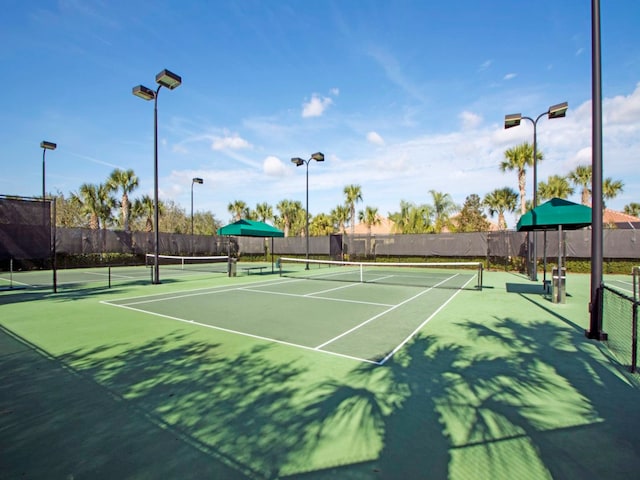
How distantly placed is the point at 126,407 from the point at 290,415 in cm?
162

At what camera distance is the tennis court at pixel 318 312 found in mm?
5473

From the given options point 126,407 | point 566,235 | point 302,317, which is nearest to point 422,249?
point 566,235

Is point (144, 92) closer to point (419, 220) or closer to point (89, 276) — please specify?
point (89, 276)

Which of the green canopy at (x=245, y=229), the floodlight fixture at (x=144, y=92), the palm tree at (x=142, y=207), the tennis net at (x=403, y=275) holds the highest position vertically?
the floodlight fixture at (x=144, y=92)

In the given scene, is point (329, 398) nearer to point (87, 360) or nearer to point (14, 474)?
point (14, 474)

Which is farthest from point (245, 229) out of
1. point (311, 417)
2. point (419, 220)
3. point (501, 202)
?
point (501, 202)

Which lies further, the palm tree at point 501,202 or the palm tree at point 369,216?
the palm tree at point 369,216

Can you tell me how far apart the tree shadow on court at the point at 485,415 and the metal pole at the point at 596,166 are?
3.40ft

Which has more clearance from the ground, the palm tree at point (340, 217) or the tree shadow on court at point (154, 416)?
the palm tree at point (340, 217)

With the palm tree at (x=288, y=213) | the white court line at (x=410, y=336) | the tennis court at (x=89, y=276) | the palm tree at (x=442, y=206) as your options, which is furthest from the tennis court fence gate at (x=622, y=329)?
the palm tree at (x=288, y=213)

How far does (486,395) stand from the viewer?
11.5ft

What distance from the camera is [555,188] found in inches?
1264

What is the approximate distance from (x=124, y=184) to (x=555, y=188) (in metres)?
41.5

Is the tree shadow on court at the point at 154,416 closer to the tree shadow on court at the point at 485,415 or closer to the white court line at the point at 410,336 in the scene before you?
the tree shadow on court at the point at 485,415
